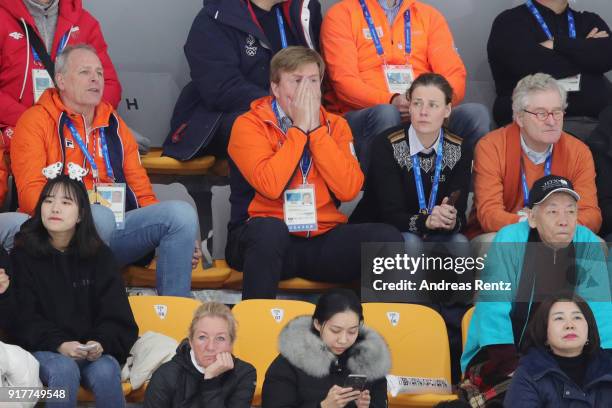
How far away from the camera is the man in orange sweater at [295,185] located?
4.79m

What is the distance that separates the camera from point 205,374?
3.74 meters

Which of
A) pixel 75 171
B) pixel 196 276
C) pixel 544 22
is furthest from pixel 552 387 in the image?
pixel 544 22

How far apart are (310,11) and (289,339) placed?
2.42 m

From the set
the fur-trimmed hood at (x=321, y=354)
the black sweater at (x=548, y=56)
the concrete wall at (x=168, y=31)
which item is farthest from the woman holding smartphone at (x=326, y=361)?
the concrete wall at (x=168, y=31)

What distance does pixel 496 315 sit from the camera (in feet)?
13.6

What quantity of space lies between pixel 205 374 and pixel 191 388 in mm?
61

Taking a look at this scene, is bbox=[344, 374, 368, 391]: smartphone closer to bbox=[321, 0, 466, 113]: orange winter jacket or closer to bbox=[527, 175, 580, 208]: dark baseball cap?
bbox=[527, 175, 580, 208]: dark baseball cap

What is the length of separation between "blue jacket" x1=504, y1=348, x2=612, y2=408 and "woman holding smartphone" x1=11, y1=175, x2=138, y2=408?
130 cm

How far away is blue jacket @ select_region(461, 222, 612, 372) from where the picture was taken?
4141 millimetres

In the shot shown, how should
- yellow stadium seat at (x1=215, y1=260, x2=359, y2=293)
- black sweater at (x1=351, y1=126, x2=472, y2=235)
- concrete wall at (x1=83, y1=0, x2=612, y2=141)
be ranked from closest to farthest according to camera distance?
yellow stadium seat at (x1=215, y1=260, x2=359, y2=293) < black sweater at (x1=351, y1=126, x2=472, y2=235) < concrete wall at (x1=83, y1=0, x2=612, y2=141)

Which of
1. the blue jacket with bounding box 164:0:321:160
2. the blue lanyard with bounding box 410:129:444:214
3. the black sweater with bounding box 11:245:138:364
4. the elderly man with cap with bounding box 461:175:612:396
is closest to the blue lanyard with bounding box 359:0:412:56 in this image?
the blue jacket with bounding box 164:0:321:160

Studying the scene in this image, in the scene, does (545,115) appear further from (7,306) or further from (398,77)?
(7,306)

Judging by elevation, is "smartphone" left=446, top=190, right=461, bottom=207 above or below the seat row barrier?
above

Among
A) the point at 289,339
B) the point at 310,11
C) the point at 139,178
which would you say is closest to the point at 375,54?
the point at 310,11
